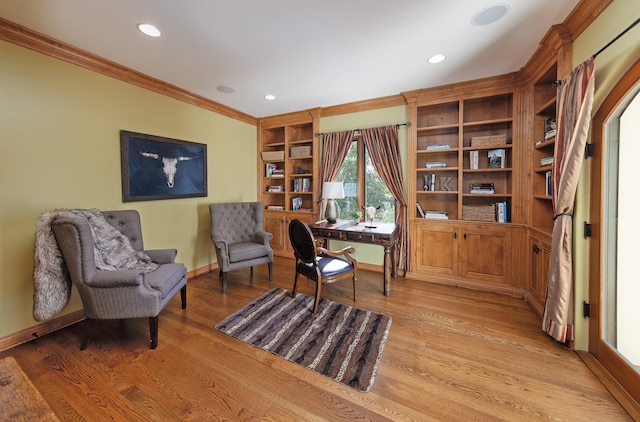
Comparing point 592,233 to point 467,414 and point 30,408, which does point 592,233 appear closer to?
point 467,414

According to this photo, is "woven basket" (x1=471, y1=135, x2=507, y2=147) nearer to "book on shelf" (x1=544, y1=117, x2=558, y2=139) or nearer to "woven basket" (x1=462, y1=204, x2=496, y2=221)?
"book on shelf" (x1=544, y1=117, x2=558, y2=139)

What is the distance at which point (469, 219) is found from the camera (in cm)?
329

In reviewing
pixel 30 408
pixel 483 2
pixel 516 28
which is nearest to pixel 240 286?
pixel 30 408

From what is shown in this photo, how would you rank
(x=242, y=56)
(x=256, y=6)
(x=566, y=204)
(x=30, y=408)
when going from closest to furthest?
(x=30, y=408) < (x=256, y=6) < (x=566, y=204) < (x=242, y=56)

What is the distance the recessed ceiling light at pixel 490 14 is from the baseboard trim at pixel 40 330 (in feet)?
14.4

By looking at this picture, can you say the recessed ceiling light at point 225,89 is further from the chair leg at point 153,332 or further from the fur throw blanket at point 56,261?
the chair leg at point 153,332

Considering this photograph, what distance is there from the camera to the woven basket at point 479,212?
318cm

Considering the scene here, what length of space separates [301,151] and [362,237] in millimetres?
2090

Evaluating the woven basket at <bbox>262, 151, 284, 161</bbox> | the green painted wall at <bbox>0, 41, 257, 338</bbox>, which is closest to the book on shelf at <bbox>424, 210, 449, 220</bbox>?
the woven basket at <bbox>262, 151, 284, 161</bbox>

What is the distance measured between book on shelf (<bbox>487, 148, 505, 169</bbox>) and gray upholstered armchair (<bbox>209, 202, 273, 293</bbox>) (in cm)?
303

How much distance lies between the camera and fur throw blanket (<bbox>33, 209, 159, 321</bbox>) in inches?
76.9

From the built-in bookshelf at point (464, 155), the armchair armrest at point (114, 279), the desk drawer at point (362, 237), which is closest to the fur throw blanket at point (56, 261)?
the armchair armrest at point (114, 279)

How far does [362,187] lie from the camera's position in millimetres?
4055

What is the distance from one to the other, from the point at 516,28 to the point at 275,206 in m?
4.00
